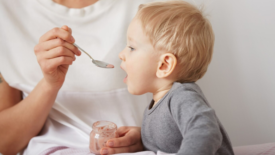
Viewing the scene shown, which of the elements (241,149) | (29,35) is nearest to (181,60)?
(241,149)

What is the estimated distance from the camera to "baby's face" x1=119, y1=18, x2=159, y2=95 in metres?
0.90

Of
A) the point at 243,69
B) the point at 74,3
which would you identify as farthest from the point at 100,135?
the point at 243,69

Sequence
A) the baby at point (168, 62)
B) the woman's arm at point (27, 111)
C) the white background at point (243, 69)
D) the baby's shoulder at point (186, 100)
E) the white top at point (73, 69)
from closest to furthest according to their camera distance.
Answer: the baby's shoulder at point (186, 100) < the baby at point (168, 62) < the woman's arm at point (27, 111) < the white top at point (73, 69) < the white background at point (243, 69)

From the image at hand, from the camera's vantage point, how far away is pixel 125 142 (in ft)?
3.19

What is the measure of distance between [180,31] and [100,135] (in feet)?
1.44

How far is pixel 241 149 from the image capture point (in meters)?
1.04

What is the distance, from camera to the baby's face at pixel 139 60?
90 centimetres

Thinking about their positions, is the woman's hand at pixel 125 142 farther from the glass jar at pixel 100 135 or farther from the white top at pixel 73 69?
the white top at pixel 73 69

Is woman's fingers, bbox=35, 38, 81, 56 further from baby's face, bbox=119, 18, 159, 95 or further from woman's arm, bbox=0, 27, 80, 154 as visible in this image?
baby's face, bbox=119, 18, 159, 95

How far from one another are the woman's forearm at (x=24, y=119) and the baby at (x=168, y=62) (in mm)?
350

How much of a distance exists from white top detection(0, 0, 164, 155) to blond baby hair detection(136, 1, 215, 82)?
33 centimetres

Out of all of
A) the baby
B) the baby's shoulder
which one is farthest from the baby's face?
the baby's shoulder

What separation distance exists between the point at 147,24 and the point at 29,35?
0.58 m

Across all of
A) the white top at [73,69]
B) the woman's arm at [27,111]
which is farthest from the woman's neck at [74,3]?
the woman's arm at [27,111]
